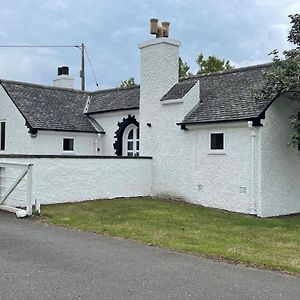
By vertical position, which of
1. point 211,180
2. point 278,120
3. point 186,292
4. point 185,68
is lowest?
point 186,292

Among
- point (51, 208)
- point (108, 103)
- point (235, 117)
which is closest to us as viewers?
point (51, 208)

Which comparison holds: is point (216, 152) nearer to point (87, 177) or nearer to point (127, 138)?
point (87, 177)

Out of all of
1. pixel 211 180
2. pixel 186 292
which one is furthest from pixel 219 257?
pixel 211 180

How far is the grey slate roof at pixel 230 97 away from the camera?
16.8 metres

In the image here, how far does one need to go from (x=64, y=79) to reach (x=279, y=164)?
16.2 m

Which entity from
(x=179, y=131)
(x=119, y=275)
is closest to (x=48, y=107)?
(x=179, y=131)

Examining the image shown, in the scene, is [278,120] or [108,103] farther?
[108,103]

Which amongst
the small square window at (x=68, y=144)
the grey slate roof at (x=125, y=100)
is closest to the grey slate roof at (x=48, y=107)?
the grey slate roof at (x=125, y=100)

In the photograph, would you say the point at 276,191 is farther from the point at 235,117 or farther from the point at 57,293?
the point at 57,293

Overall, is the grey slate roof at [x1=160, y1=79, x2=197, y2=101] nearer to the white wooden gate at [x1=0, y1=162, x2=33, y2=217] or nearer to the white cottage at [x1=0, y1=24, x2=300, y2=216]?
the white cottage at [x1=0, y1=24, x2=300, y2=216]

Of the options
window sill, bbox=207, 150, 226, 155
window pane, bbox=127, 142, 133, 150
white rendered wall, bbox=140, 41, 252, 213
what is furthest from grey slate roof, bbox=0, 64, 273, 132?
window pane, bbox=127, 142, 133, 150

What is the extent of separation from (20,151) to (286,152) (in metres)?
11.5

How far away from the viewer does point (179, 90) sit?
770 inches

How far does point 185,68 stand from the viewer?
43.0 metres
